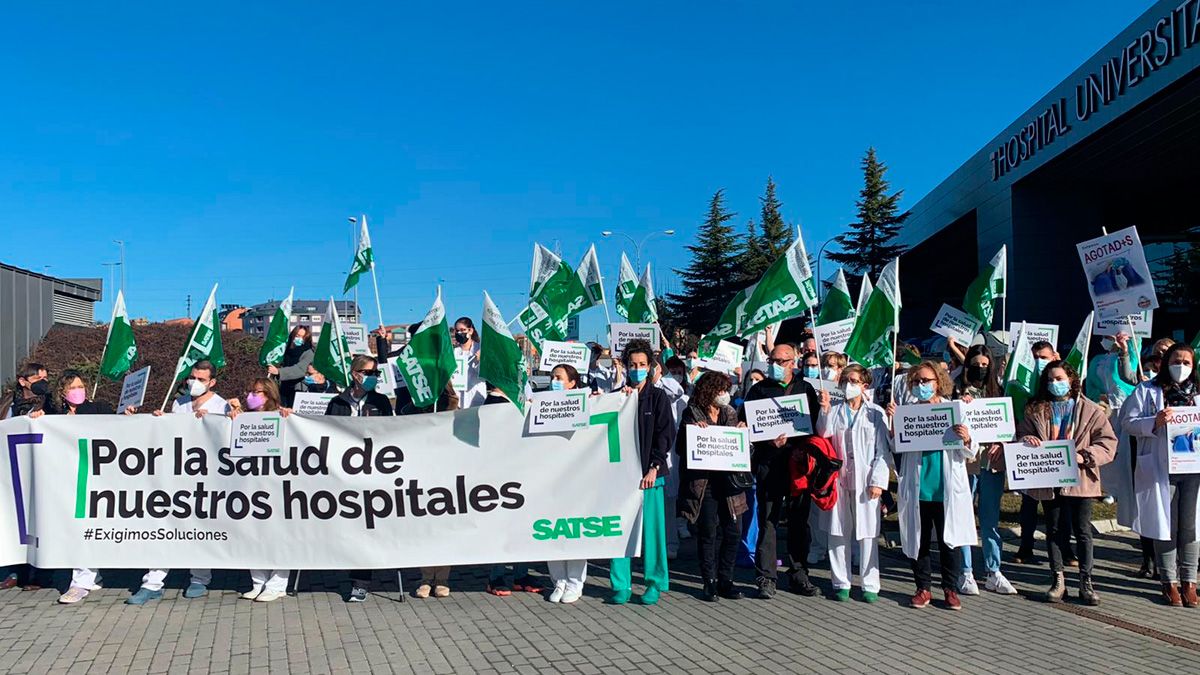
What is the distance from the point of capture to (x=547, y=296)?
1012 cm

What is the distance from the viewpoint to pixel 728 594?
698 cm

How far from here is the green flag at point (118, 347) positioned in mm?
8391

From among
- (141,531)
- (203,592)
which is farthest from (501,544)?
(141,531)

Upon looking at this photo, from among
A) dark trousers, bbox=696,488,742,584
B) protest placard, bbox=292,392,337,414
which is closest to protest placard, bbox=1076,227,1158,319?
dark trousers, bbox=696,488,742,584

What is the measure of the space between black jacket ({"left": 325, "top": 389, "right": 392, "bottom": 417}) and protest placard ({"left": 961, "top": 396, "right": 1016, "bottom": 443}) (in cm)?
477

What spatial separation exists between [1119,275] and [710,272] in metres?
47.0

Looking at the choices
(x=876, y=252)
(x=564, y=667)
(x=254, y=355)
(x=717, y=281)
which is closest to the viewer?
(x=564, y=667)

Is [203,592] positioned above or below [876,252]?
below

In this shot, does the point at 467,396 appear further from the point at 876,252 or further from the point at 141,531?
the point at 876,252

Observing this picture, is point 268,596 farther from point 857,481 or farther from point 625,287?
point 625,287

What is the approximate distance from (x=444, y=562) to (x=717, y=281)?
159 ft

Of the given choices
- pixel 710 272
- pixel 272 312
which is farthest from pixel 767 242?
pixel 272 312

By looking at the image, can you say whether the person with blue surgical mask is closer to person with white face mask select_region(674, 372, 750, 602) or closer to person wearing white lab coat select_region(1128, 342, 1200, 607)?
person with white face mask select_region(674, 372, 750, 602)

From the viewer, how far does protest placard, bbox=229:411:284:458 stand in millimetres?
7000
